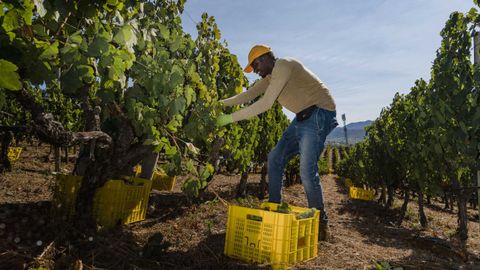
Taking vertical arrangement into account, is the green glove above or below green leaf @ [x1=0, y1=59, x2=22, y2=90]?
above

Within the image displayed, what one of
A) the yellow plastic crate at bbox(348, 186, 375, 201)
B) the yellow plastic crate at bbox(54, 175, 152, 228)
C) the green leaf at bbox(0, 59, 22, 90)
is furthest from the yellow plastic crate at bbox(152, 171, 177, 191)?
the green leaf at bbox(0, 59, 22, 90)

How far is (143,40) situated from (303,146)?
184 cm

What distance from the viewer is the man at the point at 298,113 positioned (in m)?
3.23

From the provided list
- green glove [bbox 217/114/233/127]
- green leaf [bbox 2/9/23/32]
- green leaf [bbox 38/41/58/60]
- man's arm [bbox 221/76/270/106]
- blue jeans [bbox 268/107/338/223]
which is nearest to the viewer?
green leaf [bbox 2/9/23/32]

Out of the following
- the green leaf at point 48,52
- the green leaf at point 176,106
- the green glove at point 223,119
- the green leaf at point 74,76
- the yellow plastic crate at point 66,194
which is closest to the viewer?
the green leaf at point 48,52

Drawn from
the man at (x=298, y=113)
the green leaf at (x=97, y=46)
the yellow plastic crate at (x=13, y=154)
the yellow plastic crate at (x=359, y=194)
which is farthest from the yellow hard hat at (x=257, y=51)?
the yellow plastic crate at (x=13, y=154)

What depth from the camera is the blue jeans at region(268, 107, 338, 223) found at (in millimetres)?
3375

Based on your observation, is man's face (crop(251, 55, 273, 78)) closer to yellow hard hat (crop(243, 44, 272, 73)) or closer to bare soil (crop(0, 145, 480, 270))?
yellow hard hat (crop(243, 44, 272, 73))

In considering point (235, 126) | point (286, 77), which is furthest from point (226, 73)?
point (286, 77)

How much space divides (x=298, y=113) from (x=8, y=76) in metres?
2.77

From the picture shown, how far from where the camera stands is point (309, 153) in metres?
3.36

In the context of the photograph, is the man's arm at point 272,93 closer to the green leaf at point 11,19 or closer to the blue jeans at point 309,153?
the blue jeans at point 309,153

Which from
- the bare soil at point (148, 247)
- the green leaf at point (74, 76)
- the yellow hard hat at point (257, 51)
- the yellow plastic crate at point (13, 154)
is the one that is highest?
the yellow hard hat at point (257, 51)

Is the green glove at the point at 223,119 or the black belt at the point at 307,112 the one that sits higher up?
the black belt at the point at 307,112
